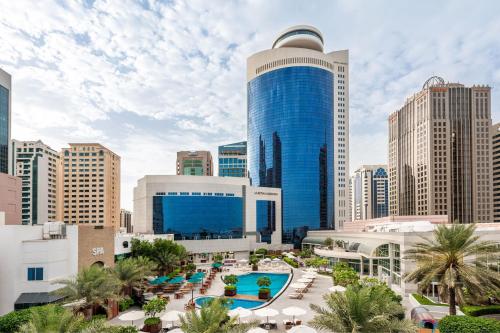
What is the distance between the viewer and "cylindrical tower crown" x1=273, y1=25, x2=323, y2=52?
100m

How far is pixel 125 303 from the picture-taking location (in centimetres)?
2814

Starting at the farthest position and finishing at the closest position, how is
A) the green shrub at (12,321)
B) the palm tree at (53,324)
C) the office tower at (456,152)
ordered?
the office tower at (456,152) < the green shrub at (12,321) < the palm tree at (53,324)

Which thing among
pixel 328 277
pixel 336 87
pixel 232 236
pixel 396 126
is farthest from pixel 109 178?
pixel 396 126

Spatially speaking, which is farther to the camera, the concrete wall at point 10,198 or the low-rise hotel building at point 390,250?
the concrete wall at point 10,198

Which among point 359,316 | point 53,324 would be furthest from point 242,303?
point 53,324

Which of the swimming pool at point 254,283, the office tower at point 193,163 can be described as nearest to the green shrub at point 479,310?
the swimming pool at point 254,283

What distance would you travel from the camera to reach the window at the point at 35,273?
22.5 metres

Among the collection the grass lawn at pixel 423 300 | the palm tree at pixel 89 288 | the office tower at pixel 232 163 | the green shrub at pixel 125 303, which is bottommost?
the green shrub at pixel 125 303

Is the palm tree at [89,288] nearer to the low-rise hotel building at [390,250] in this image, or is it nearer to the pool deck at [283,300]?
the pool deck at [283,300]

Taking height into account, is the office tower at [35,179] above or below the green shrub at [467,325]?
above

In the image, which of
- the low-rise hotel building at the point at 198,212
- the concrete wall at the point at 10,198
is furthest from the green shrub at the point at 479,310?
the low-rise hotel building at the point at 198,212

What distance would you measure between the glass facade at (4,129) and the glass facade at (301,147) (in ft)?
221

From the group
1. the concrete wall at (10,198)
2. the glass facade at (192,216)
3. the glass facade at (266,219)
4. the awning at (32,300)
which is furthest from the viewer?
the glass facade at (266,219)

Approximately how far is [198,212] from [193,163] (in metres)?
81.8
